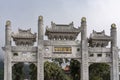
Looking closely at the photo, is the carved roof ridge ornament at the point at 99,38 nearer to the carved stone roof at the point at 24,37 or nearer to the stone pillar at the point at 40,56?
the stone pillar at the point at 40,56

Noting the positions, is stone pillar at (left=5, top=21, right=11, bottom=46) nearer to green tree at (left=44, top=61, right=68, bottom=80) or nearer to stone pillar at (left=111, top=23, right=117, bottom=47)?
stone pillar at (left=111, top=23, right=117, bottom=47)

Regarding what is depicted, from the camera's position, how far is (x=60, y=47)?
24.3m

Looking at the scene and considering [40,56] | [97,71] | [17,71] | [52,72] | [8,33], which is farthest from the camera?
[52,72]

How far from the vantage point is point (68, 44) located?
79.9ft

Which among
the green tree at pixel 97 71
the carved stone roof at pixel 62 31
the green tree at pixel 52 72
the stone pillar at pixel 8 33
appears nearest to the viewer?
the stone pillar at pixel 8 33

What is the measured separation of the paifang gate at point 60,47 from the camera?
942 inches

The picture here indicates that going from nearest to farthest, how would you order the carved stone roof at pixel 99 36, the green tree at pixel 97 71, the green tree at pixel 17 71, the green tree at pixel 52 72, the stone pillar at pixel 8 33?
1. the stone pillar at pixel 8 33
2. the carved stone roof at pixel 99 36
3. the green tree at pixel 17 71
4. the green tree at pixel 97 71
5. the green tree at pixel 52 72

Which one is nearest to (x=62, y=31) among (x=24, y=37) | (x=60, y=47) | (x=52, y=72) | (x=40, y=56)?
(x=60, y=47)

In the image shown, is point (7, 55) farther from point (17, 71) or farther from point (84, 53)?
point (84, 53)

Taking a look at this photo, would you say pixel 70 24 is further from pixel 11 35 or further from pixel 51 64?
pixel 51 64

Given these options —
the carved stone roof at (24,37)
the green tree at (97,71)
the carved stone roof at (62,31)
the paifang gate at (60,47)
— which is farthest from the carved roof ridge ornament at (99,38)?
the green tree at (97,71)

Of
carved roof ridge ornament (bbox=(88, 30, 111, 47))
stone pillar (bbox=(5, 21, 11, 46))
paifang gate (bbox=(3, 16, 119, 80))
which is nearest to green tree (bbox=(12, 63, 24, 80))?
paifang gate (bbox=(3, 16, 119, 80))

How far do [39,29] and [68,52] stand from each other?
9.11 feet

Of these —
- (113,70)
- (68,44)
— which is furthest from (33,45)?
(113,70)
